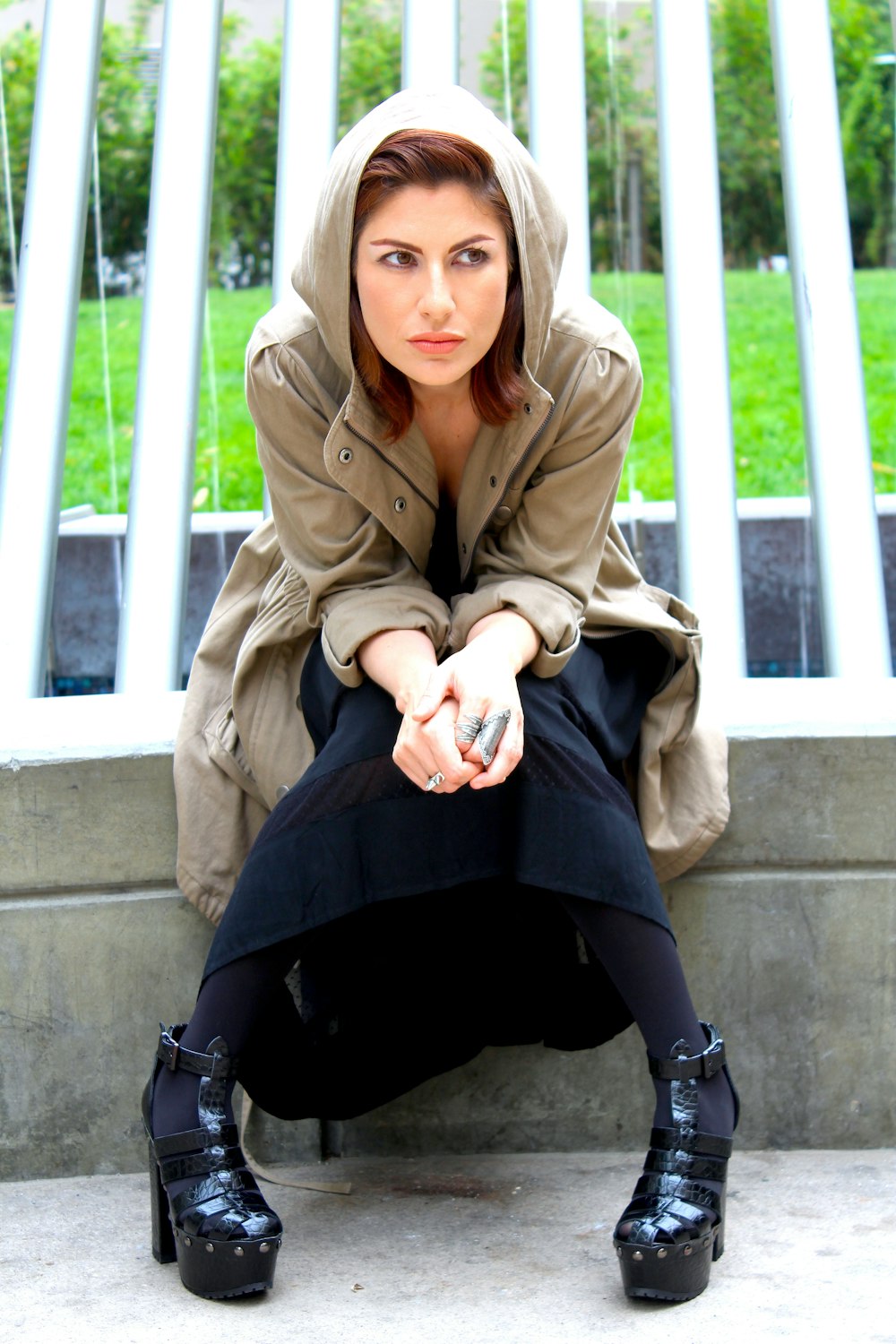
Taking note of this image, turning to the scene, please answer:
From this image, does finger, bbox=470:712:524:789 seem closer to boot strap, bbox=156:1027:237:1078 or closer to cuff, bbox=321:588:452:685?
cuff, bbox=321:588:452:685

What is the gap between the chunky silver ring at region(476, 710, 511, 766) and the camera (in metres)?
2.15

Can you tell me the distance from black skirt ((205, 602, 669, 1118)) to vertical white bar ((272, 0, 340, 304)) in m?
2.49

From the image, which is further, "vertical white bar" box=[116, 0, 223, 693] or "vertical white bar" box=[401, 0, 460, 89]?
"vertical white bar" box=[401, 0, 460, 89]

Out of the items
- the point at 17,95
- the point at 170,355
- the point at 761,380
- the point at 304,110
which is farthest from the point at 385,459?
the point at 17,95

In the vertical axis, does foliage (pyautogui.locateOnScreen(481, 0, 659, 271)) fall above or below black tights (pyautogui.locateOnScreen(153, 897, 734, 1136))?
above

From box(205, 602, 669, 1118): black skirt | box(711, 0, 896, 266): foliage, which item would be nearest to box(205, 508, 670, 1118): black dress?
box(205, 602, 669, 1118): black skirt

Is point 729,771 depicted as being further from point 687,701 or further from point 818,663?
point 818,663

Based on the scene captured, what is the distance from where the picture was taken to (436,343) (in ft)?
7.65

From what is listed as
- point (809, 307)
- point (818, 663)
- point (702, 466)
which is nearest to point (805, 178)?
point (809, 307)

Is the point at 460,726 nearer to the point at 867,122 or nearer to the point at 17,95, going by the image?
the point at 17,95

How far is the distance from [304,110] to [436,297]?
9.48 ft

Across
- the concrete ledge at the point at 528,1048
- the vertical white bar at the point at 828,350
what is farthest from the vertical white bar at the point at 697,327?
the concrete ledge at the point at 528,1048

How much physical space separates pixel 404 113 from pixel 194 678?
0.96 metres

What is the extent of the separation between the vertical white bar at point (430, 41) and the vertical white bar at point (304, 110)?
9.2 inches
